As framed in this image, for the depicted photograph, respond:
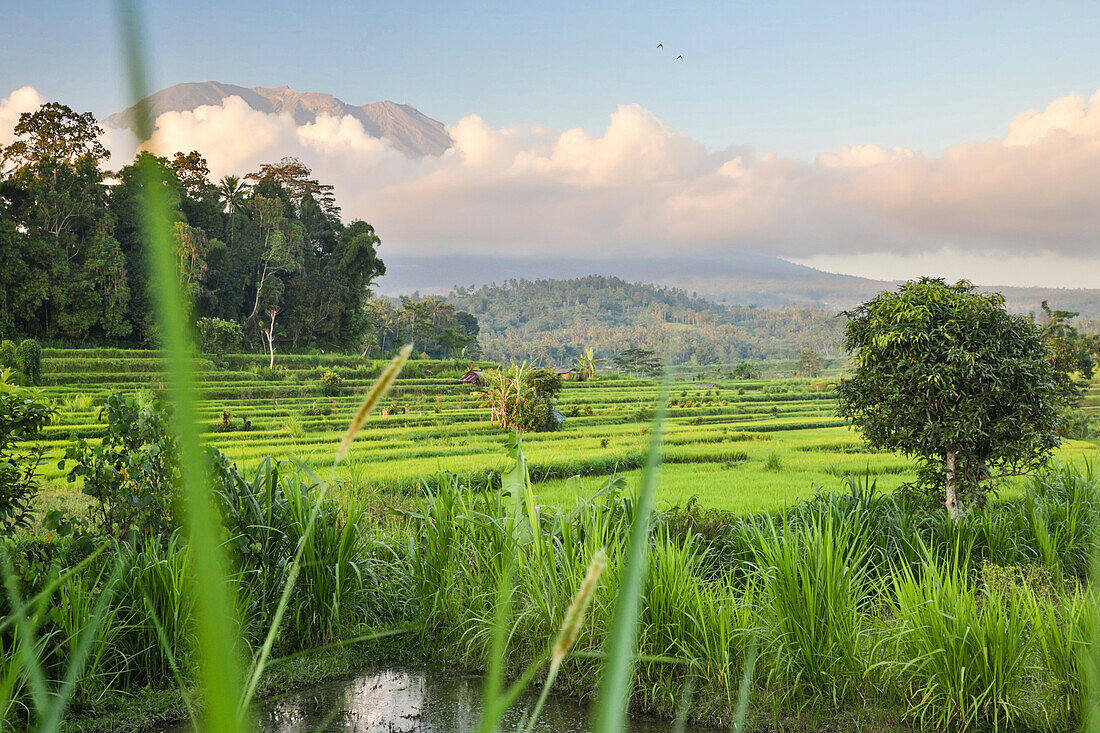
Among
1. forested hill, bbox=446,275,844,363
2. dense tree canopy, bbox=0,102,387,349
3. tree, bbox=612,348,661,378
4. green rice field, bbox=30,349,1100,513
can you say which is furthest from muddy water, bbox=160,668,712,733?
forested hill, bbox=446,275,844,363

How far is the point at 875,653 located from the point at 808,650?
0.23m

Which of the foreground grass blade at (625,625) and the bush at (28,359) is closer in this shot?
the foreground grass blade at (625,625)

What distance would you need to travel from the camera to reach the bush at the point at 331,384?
837 inches

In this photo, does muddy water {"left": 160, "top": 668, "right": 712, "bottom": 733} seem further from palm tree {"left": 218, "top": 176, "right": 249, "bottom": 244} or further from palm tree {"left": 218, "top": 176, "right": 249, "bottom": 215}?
palm tree {"left": 218, "top": 176, "right": 249, "bottom": 215}

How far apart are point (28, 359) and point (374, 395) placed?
Answer: 17820mm

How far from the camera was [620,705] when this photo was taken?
16 cm

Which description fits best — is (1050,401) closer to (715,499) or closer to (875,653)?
(875,653)

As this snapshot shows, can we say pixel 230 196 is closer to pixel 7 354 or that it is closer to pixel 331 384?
pixel 331 384

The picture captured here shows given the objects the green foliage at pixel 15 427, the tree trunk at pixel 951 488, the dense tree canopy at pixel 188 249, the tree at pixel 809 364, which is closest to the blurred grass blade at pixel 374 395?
the green foliage at pixel 15 427

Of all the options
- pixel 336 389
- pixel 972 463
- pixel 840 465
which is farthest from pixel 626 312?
pixel 972 463

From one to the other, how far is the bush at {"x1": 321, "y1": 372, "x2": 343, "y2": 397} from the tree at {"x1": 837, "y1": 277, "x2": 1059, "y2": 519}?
18.1 metres

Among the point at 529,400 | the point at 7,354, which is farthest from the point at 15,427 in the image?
the point at 529,400

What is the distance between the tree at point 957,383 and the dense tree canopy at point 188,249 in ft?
38.2

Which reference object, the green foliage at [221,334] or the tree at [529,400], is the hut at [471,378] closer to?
the tree at [529,400]
